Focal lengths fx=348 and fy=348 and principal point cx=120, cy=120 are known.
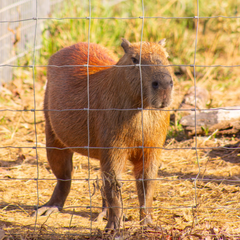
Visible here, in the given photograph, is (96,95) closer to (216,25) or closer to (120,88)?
(120,88)

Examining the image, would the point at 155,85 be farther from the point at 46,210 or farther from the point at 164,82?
the point at 46,210

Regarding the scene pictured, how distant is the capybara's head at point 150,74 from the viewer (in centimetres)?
260

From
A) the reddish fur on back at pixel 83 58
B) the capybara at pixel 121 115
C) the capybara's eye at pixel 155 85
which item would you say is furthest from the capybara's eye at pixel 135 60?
the reddish fur on back at pixel 83 58

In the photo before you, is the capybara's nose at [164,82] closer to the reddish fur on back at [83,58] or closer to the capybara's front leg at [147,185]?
the capybara's front leg at [147,185]

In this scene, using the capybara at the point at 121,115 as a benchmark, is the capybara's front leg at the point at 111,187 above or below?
below

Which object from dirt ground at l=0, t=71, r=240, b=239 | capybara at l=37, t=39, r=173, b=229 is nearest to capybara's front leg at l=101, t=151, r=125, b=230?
capybara at l=37, t=39, r=173, b=229

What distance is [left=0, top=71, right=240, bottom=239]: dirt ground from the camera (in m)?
2.80

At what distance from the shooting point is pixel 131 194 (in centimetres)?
404

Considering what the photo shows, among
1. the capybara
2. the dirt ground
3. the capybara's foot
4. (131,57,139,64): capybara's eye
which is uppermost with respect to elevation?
(131,57,139,64): capybara's eye

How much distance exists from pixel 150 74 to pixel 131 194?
1831 millimetres

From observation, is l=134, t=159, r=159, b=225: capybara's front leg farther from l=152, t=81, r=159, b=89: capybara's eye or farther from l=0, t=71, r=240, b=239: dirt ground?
l=152, t=81, r=159, b=89: capybara's eye

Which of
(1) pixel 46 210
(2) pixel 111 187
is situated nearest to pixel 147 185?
(2) pixel 111 187

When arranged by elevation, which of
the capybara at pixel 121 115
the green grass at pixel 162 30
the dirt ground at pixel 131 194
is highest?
the green grass at pixel 162 30

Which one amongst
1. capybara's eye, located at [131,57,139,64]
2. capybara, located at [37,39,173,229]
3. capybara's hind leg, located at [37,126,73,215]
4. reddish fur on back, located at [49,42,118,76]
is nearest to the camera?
capybara, located at [37,39,173,229]
